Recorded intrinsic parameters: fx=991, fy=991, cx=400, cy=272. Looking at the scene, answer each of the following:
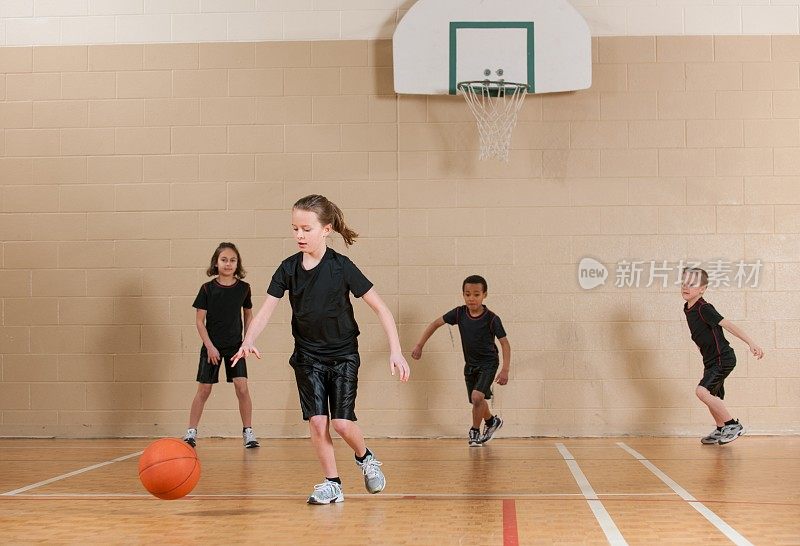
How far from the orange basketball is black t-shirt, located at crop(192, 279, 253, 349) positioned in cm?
381

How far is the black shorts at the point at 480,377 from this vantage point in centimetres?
884

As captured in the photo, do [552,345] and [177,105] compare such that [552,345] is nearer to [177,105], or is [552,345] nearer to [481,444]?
[481,444]

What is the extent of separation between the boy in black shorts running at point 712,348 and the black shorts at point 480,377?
1.83 m

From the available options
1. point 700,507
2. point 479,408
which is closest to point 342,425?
point 700,507

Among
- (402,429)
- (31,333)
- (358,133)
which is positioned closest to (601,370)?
(402,429)

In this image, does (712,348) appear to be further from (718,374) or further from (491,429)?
(491,429)

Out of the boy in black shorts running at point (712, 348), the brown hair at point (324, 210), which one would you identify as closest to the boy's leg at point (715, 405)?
the boy in black shorts running at point (712, 348)

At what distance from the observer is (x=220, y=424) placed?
9.70 meters

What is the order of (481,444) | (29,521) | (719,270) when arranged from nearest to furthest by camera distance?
1. (29,521)
2. (481,444)
3. (719,270)

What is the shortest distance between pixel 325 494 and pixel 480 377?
358 cm

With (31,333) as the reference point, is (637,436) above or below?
below

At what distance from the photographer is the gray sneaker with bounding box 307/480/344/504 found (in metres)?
5.47

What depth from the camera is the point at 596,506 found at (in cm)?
535

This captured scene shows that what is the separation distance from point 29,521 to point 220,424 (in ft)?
15.5
